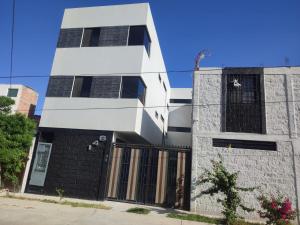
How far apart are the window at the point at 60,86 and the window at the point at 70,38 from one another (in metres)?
2.23

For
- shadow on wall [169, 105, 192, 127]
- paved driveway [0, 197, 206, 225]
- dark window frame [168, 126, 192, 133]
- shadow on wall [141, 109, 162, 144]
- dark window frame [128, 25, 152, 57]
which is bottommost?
paved driveway [0, 197, 206, 225]

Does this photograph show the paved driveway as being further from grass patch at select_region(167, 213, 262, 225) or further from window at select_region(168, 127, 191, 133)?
window at select_region(168, 127, 191, 133)

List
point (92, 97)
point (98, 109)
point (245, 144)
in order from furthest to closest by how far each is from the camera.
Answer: point (92, 97)
point (98, 109)
point (245, 144)

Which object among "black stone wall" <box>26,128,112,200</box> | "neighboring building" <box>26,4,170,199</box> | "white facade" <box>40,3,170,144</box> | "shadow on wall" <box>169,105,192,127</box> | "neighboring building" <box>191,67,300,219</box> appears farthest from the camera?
"shadow on wall" <box>169,105,192,127</box>

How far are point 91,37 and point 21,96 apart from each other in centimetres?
1970

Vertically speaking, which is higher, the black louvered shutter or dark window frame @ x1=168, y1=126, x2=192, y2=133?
dark window frame @ x1=168, y1=126, x2=192, y2=133

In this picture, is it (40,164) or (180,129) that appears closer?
(40,164)

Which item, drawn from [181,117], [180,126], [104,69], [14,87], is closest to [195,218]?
[104,69]

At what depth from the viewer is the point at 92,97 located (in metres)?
14.3

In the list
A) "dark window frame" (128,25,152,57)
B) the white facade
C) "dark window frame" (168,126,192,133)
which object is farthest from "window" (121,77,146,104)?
"dark window frame" (168,126,192,133)

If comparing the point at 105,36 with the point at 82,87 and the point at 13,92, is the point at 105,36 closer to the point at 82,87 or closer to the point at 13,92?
the point at 82,87

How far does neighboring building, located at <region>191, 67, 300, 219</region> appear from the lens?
11.2 m

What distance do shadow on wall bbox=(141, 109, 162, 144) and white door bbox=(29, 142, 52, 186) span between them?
546cm

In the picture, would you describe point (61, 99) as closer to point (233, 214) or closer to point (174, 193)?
point (174, 193)
